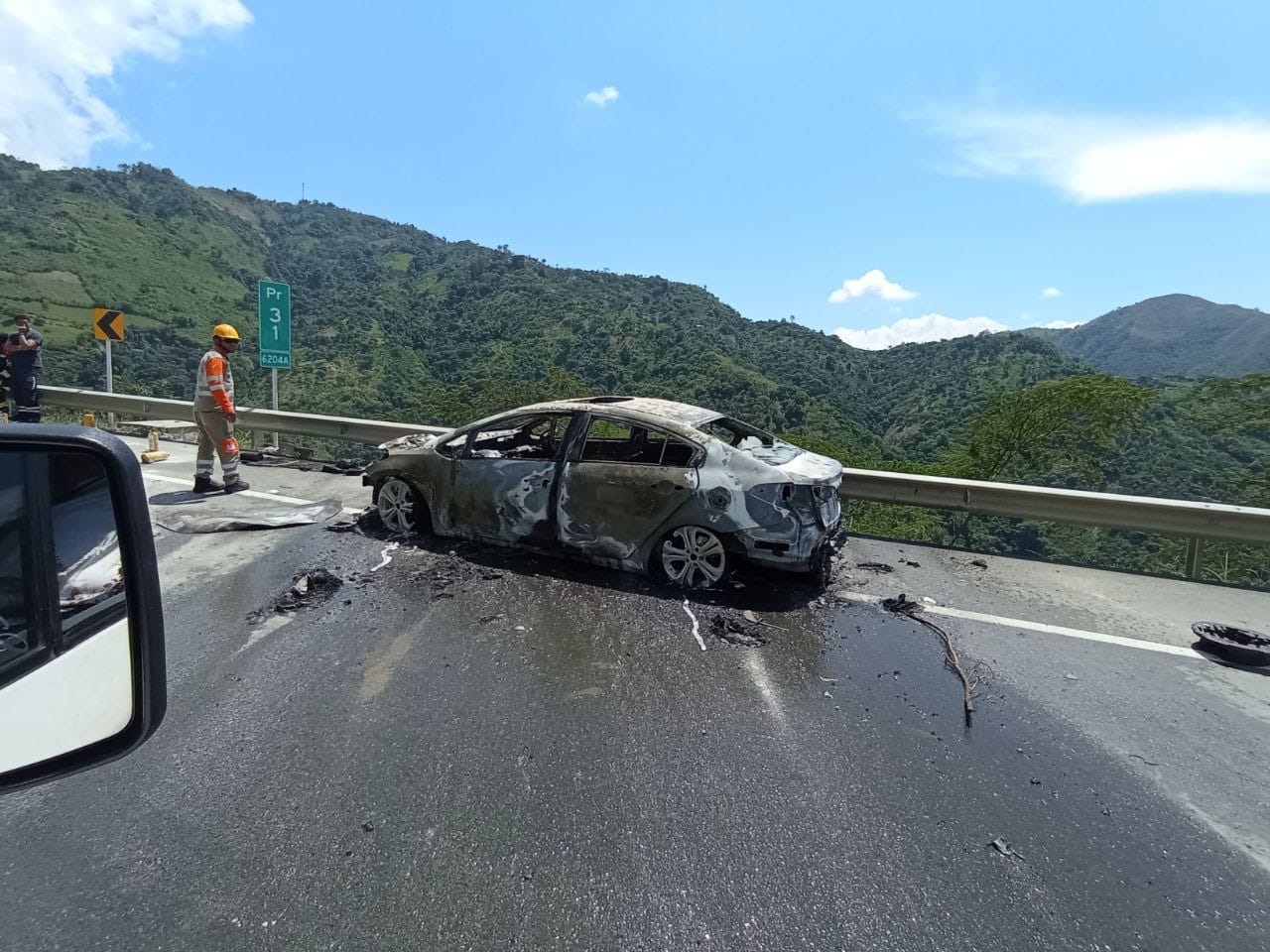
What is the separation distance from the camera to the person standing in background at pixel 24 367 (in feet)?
37.3

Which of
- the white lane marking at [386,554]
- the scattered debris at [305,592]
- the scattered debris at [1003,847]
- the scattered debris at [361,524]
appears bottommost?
the scattered debris at [1003,847]

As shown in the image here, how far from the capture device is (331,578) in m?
5.25

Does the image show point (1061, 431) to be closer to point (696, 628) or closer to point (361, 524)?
point (696, 628)

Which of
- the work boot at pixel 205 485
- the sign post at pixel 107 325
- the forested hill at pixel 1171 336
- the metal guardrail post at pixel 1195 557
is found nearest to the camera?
the metal guardrail post at pixel 1195 557

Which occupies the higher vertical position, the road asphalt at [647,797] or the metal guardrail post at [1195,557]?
the metal guardrail post at [1195,557]

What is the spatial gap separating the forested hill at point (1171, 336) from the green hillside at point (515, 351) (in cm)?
2418

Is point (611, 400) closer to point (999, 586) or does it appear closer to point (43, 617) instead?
point (999, 586)

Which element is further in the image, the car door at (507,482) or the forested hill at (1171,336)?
the forested hill at (1171,336)

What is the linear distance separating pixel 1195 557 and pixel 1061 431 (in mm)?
4368

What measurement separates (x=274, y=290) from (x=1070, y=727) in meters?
12.4

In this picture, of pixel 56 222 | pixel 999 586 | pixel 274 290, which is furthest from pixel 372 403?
pixel 56 222

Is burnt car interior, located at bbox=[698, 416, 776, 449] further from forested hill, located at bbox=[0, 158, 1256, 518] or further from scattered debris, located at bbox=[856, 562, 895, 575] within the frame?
forested hill, located at bbox=[0, 158, 1256, 518]

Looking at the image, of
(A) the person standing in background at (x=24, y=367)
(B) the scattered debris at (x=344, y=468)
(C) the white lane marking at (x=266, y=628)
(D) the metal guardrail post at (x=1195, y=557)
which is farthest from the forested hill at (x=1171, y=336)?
(A) the person standing in background at (x=24, y=367)

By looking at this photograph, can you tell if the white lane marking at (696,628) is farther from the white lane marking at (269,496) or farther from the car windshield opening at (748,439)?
the white lane marking at (269,496)
